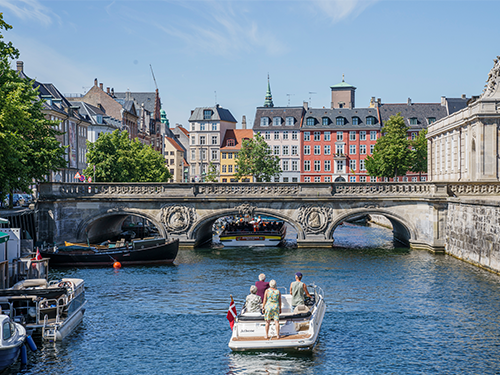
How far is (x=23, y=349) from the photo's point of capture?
2195cm

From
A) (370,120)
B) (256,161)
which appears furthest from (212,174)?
(370,120)

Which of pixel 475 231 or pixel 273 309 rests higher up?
pixel 475 231

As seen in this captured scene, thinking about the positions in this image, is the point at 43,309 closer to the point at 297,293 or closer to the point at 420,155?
the point at 297,293

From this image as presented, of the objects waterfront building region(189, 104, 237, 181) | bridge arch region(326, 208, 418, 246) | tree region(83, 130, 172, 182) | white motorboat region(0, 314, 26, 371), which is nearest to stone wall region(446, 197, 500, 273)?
bridge arch region(326, 208, 418, 246)

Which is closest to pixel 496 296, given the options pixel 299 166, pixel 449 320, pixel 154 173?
pixel 449 320

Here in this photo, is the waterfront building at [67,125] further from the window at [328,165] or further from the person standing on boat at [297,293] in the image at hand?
the person standing on boat at [297,293]

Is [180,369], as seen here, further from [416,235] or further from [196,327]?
[416,235]

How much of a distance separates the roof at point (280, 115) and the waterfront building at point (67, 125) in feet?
116

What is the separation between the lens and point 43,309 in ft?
82.1

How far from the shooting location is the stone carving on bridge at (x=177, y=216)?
52.9 m

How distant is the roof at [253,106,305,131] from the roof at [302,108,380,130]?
142cm

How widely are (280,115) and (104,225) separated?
2623 inches

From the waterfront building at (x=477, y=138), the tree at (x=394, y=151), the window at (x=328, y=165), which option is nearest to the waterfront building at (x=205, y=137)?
the window at (x=328, y=165)

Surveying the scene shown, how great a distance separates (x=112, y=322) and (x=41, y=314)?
4.15m
